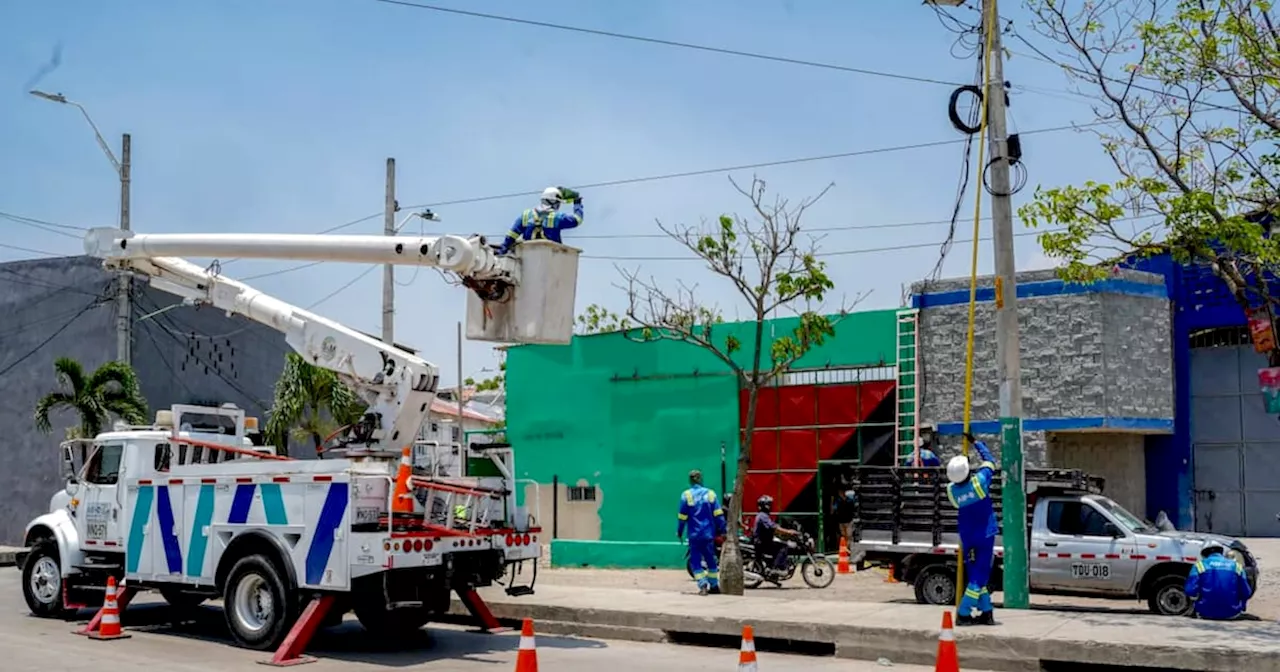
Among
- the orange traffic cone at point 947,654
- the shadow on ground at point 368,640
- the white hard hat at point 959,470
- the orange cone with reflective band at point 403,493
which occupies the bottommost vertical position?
the shadow on ground at point 368,640

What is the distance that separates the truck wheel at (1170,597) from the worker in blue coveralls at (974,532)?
419 centimetres

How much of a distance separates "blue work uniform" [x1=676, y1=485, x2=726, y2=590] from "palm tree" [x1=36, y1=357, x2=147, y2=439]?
14.2 meters

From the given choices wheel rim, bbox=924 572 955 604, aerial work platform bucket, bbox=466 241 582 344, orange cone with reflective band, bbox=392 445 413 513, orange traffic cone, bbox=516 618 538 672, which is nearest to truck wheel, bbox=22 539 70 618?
orange cone with reflective band, bbox=392 445 413 513

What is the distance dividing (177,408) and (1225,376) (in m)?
21.6

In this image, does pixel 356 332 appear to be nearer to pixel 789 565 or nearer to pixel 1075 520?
pixel 789 565

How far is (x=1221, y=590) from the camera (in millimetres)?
14508

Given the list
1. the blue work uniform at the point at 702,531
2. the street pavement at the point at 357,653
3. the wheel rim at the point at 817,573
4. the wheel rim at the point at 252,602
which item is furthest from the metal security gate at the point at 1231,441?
the wheel rim at the point at 252,602

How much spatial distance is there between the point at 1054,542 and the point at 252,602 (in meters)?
10.1

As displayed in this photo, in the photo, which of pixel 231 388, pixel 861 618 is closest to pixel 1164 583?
pixel 861 618

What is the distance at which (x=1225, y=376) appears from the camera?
2739 cm

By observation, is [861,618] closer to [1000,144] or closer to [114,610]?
[1000,144]

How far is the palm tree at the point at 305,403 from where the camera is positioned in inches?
1109

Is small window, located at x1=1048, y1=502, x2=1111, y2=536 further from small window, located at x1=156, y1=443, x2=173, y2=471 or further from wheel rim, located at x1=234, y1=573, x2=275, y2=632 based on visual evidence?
small window, located at x1=156, y1=443, x2=173, y2=471

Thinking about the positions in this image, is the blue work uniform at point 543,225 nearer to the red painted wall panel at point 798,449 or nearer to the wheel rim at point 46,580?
the wheel rim at point 46,580
